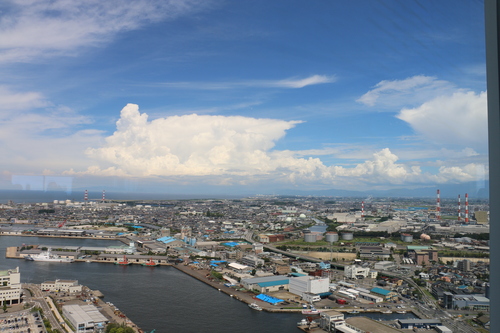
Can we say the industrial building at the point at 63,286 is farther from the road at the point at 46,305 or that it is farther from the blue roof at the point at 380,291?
the blue roof at the point at 380,291

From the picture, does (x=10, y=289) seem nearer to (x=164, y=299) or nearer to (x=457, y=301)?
(x=164, y=299)

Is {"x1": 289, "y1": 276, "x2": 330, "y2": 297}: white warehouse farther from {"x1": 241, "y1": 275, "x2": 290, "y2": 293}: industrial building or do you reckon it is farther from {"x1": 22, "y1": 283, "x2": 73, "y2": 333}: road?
{"x1": 22, "y1": 283, "x2": 73, "y2": 333}: road

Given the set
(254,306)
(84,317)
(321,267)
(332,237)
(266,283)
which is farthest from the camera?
(332,237)

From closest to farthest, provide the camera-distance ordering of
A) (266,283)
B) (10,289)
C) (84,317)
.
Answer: (84,317), (10,289), (266,283)

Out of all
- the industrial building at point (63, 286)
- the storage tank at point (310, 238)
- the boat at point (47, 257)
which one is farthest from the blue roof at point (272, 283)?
the storage tank at point (310, 238)

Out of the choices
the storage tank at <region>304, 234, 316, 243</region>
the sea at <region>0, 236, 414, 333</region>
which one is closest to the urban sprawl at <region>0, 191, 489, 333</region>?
the storage tank at <region>304, 234, 316, 243</region>

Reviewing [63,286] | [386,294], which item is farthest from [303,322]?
[63,286]
